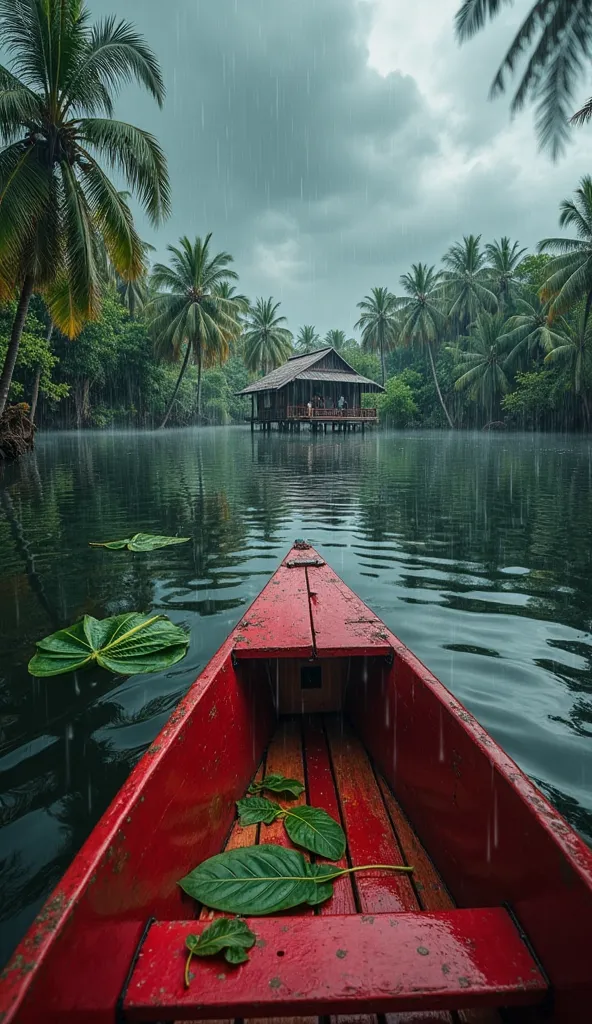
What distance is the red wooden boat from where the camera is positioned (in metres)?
1.15

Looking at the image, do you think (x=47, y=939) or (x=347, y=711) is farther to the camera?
(x=347, y=711)

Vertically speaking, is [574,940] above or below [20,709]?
above

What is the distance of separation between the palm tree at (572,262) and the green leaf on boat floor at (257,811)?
86.4 feet

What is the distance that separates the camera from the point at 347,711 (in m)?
2.99

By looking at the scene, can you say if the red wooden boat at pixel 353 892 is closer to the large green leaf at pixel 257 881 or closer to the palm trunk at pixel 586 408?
the large green leaf at pixel 257 881

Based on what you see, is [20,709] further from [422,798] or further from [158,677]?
[422,798]

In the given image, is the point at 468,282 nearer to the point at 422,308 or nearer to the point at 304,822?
the point at 422,308

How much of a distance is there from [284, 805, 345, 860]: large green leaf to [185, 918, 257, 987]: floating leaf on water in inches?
24.5

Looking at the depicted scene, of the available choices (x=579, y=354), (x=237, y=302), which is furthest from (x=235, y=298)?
(x=579, y=354)

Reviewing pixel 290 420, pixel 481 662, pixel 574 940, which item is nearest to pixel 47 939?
pixel 574 940

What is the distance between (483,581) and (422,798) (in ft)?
11.8

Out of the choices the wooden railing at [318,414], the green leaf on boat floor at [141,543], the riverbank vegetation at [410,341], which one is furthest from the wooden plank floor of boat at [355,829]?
the wooden railing at [318,414]

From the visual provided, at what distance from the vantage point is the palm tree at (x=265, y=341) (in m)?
46.3

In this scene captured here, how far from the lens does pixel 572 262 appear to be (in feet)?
78.9
